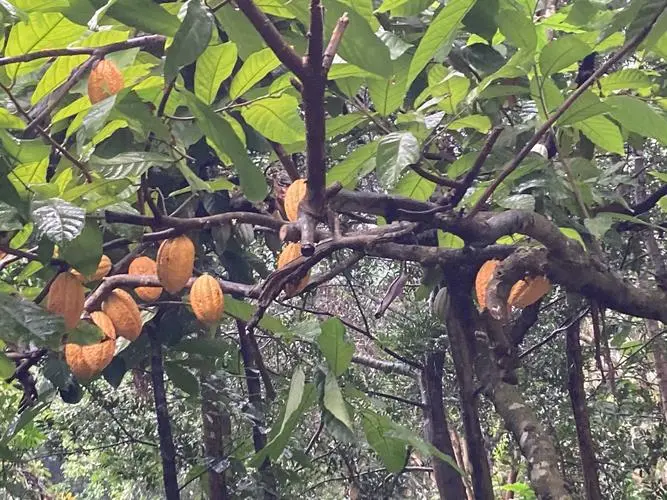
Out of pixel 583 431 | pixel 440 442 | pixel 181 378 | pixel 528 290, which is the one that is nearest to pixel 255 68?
pixel 528 290

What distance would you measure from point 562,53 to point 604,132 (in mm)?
269

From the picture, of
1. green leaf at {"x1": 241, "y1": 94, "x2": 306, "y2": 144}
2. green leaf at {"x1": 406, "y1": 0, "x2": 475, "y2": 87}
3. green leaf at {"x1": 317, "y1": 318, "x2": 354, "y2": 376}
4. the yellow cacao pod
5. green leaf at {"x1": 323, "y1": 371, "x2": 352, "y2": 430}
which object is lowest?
green leaf at {"x1": 323, "y1": 371, "x2": 352, "y2": 430}

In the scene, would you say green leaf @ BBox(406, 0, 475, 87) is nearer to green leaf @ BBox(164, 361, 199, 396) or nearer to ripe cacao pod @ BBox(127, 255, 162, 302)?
ripe cacao pod @ BBox(127, 255, 162, 302)

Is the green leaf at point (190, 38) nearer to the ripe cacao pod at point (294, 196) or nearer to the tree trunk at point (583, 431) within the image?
the ripe cacao pod at point (294, 196)

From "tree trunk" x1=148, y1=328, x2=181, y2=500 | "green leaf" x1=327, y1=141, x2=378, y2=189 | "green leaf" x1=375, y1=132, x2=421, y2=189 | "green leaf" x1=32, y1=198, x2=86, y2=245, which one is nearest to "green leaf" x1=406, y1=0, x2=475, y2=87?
"green leaf" x1=375, y1=132, x2=421, y2=189

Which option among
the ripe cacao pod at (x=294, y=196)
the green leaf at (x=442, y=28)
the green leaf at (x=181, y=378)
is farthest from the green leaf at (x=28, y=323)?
the green leaf at (x=181, y=378)

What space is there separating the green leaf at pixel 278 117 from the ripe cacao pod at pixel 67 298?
0.32 meters

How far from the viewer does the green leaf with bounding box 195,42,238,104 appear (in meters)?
0.88

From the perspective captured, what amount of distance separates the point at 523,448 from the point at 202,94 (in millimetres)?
880

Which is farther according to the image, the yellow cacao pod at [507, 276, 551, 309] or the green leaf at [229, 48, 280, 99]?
the yellow cacao pod at [507, 276, 551, 309]

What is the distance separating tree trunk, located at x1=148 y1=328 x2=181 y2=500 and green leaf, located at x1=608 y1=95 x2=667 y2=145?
3.32 feet

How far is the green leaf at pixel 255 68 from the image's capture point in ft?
2.97

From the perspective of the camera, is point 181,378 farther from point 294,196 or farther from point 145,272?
point 294,196

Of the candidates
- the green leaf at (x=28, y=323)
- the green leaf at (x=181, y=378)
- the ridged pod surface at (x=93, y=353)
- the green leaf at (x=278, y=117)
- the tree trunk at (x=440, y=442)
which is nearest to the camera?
the green leaf at (x=28, y=323)
